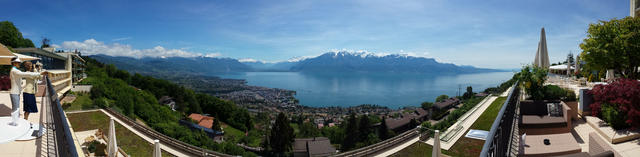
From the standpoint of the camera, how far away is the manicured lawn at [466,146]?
782cm

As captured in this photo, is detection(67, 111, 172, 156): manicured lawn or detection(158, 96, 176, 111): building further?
detection(158, 96, 176, 111): building

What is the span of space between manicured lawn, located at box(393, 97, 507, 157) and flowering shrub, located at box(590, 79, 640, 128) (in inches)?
114

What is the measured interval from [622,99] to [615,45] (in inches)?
123

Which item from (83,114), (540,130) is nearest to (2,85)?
(83,114)

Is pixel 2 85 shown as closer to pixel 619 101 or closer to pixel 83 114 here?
pixel 83 114

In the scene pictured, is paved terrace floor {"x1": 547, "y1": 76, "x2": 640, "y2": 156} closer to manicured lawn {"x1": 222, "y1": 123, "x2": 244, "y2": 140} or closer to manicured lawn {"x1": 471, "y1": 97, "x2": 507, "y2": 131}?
manicured lawn {"x1": 471, "y1": 97, "x2": 507, "y2": 131}

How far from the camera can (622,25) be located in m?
6.53


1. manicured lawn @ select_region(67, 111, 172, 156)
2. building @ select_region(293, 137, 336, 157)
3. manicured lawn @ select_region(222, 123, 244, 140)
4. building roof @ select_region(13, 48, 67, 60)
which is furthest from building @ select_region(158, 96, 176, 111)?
manicured lawn @ select_region(67, 111, 172, 156)

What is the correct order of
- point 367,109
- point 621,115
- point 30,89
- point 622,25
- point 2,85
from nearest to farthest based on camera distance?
1. point 30,89
2. point 621,115
3. point 622,25
4. point 2,85
5. point 367,109

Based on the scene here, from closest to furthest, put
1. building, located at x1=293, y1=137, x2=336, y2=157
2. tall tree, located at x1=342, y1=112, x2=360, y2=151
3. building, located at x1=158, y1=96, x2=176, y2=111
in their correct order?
building, located at x1=293, y1=137, x2=336, y2=157
tall tree, located at x1=342, y1=112, x2=360, y2=151
building, located at x1=158, y1=96, x2=176, y2=111

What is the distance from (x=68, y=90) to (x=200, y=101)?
1002 inches

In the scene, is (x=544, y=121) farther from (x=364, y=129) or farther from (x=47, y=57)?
(x=364, y=129)

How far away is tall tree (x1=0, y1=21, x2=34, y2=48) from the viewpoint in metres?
17.8

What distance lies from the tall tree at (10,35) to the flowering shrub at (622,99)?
29661mm
